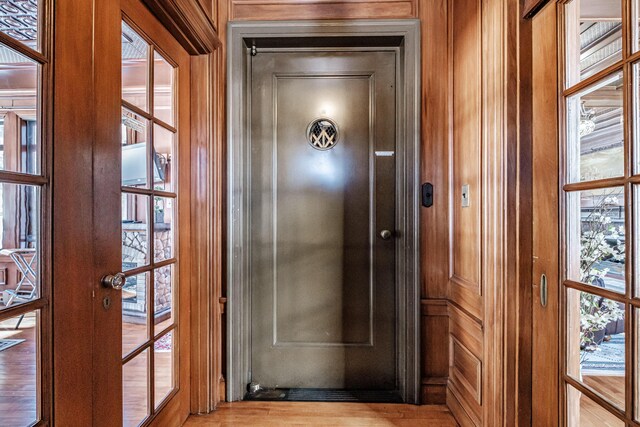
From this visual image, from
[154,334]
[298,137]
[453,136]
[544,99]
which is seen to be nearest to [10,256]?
[154,334]

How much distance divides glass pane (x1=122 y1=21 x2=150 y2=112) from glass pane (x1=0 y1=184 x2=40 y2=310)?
581mm

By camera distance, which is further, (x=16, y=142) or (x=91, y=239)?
(x=91, y=239)

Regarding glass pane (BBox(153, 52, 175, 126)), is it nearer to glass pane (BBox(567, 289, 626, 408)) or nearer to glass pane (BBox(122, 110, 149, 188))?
glass pane (BBox(122, 110, 149, 188))

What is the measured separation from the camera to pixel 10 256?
0.84 m

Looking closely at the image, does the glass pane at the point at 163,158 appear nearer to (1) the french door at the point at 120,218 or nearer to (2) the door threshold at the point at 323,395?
(1) the french door at the point at 120,218

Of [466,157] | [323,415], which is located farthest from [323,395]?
[466,157]

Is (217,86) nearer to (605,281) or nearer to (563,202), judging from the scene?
(563,202)

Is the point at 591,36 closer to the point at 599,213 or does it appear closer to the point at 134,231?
the point at 599,213

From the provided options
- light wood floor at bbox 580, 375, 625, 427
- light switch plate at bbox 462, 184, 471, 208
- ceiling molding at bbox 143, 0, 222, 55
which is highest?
ceiling molding at bbox 143, 0, 222, 55

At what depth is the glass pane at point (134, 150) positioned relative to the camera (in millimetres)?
1315

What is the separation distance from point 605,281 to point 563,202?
284 millimetres

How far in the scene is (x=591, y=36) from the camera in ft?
3.53

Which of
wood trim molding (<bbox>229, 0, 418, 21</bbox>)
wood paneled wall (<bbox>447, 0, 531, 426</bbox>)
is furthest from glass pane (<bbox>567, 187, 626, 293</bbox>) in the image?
wood trim molding (<bbox>229, 0, 418, 21</bbox>)

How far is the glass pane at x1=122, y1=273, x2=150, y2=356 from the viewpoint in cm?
131
